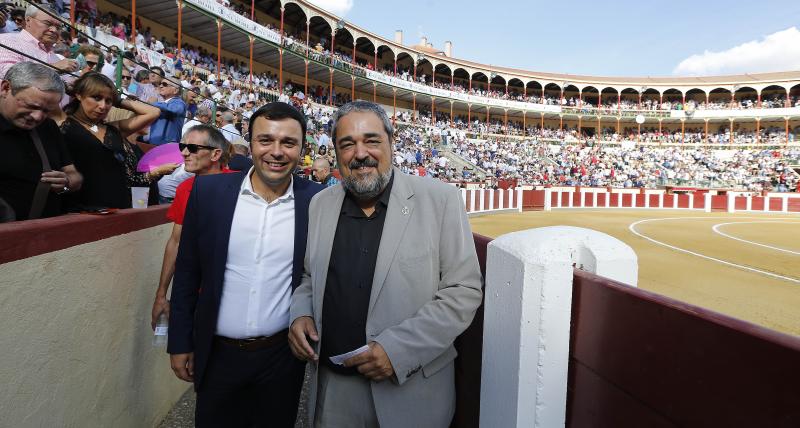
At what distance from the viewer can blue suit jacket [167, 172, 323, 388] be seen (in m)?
1.75

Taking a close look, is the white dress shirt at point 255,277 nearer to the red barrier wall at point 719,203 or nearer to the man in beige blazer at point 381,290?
the man in beige blazer at point 381,290

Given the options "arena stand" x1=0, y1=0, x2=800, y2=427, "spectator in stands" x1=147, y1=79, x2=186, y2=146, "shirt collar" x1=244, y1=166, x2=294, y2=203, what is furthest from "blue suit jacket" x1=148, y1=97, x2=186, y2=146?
"shirt collar" x1=244, y1=166, x2=294, y2=203

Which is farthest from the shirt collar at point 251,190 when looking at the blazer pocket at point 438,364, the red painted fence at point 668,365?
the red painted fence at point 668,365

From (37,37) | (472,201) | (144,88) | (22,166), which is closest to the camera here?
(22,166)

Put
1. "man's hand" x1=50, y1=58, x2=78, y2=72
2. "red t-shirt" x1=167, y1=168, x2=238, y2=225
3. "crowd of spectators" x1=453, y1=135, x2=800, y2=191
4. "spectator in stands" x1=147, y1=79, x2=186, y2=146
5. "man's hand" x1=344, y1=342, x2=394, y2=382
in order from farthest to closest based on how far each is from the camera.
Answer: "crowd of spectators" x1=453, y1=135, x2=800, y2=191 → "spectator in stands" x1=147, y1=79, x2=186, y2=146 → "man's hand" x1=50, y1=58, x2=78, y2=72 → "red t-shirt" x1=167, y1=168, x2=238, y2=225 → "man's hand" x1=344, y1=342, x2=394, y2=382

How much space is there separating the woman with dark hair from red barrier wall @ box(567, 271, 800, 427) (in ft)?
7.60

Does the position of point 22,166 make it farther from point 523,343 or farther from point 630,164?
point 630,164

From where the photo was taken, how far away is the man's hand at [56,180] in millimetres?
1769

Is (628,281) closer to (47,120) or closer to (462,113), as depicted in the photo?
(47,120)

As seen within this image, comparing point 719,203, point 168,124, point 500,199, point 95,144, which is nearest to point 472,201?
point 500,199

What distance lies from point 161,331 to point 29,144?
0.97m

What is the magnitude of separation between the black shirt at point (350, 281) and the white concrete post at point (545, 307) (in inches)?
19.5

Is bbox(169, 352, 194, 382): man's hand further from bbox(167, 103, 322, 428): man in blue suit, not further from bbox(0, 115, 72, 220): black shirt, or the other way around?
bbox(0, 115, 72, 220): black shirt

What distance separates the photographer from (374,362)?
1315 millimetres
